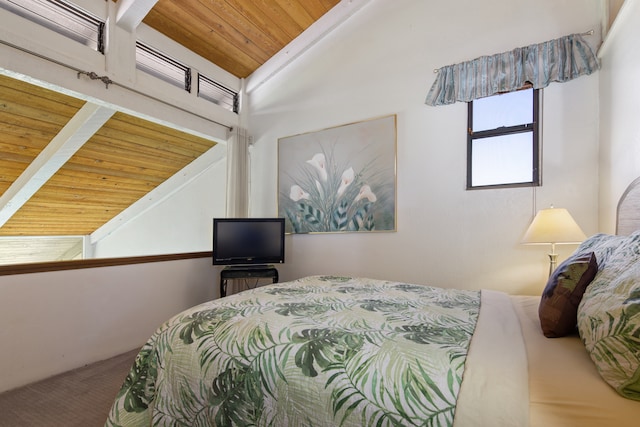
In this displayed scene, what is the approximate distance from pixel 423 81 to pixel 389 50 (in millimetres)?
530

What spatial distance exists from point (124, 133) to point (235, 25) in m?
1.65

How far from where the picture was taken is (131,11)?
2.52 metres

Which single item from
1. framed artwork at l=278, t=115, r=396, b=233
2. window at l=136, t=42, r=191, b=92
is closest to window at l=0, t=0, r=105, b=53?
window at l=136, t=42, r=191, b=92

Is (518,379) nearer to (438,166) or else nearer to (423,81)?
(438,166)

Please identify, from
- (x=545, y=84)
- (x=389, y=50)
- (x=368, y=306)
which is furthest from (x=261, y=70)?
(x=368, y=306)

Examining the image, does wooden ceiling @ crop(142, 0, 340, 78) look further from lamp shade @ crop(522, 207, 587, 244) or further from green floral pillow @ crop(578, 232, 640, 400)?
green floral pillow @ crop(578, 232, 640, 400)

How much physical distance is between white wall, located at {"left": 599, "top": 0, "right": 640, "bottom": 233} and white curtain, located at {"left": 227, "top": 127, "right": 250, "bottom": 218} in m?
3.34

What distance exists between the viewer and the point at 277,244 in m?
3.31

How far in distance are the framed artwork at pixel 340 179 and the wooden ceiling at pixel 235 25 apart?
1069mm

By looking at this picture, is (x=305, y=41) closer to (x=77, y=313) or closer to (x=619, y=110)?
(x=619, y=110)

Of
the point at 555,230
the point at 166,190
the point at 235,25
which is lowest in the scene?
the point at 555,230

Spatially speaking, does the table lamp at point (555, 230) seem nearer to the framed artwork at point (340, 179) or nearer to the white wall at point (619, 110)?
the white wall at point (619, 110)

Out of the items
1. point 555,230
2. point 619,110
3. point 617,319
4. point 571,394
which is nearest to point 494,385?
point 571,394

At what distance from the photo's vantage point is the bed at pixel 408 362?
715mm
